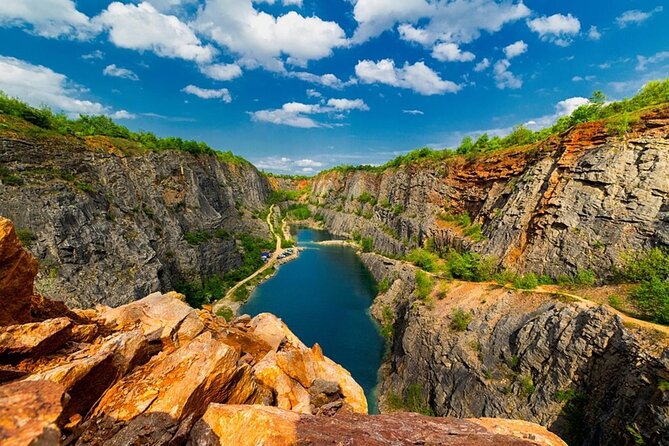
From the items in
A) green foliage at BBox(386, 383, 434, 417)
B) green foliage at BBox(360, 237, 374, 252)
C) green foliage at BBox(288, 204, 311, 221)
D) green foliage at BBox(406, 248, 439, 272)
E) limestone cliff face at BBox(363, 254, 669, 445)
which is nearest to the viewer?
limestone cliff face at BBox(363, 254, 669, 445)

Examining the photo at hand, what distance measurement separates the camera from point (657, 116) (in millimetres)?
20781

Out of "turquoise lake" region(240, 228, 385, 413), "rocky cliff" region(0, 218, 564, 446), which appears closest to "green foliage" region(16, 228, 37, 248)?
"rocky cliff" region(0, 218, 564, 446)

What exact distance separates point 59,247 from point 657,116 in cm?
4431

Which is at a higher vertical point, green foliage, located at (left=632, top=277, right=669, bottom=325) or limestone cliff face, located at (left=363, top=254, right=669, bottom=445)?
green foliage, located at (left=632, top=277, right=669, bottom=325)

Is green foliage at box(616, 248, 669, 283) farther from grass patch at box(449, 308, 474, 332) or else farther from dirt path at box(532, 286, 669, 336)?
grass patch at box(449, 308, 474, 332)

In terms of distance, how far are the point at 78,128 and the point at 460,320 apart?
150 feet

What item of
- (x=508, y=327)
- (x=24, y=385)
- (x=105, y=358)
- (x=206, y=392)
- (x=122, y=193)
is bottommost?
(x=508, y=327)

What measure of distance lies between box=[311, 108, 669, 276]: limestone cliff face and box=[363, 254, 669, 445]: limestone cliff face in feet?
17.0

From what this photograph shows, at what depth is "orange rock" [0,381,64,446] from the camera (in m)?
3.03

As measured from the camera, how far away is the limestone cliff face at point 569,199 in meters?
19.7

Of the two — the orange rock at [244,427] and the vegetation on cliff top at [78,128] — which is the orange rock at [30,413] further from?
the vegetation on cliff top at [78,128]

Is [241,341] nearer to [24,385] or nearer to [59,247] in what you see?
[24,385]

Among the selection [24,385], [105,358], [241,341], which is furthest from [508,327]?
[24,385]

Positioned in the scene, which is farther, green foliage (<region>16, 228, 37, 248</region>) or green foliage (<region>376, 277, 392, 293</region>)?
green foliage (<region>376, 277, 392, 293</region>)
